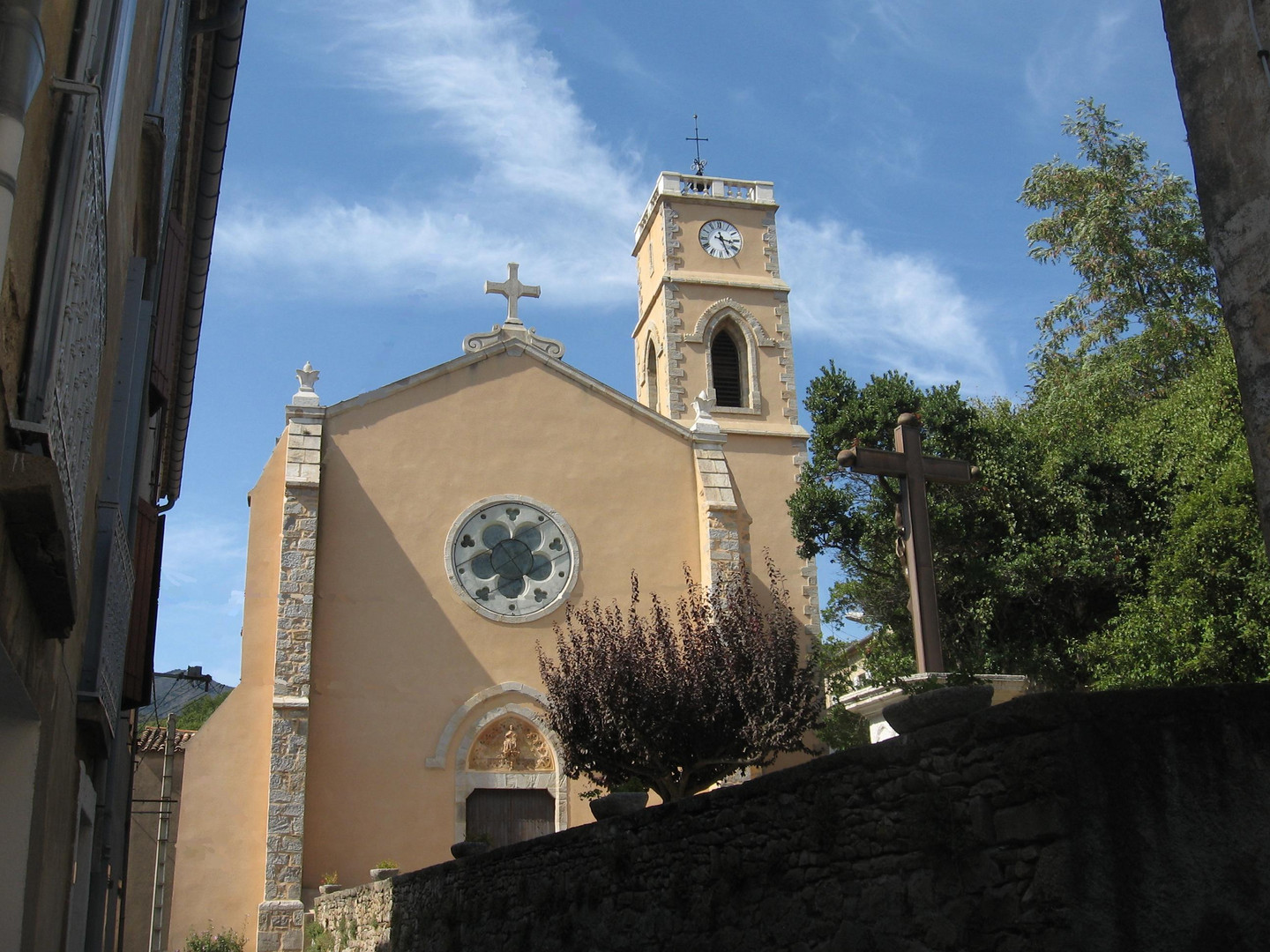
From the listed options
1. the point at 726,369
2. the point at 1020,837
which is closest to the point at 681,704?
the point at 1020,837

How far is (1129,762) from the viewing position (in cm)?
444

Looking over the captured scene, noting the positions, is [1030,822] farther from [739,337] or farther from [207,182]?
[739,337]

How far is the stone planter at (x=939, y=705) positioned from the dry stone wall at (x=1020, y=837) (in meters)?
0.08

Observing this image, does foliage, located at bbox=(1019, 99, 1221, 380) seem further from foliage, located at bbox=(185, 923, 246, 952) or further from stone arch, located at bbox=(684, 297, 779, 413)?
foliage, located at bbox=(185, 923, 246, 952)

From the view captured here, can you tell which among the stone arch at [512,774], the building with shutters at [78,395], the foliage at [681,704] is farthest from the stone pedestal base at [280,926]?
the building with shutters at [78,395]

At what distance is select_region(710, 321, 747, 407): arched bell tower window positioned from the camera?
25.8 m

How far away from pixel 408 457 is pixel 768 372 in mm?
8703

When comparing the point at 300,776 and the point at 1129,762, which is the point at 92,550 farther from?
the point at 300,776

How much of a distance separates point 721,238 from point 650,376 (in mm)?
3358

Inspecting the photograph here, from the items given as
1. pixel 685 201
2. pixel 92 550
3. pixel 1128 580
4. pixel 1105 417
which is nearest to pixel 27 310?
pixel 92 550

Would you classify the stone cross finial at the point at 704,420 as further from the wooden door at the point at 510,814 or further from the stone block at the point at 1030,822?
the stone block at the point at 1030,822

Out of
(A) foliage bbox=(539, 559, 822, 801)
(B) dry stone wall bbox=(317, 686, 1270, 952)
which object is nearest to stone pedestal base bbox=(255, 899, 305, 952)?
(A) foliage bbox=(539, 559, 822, 801)

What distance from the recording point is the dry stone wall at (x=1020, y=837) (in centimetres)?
429

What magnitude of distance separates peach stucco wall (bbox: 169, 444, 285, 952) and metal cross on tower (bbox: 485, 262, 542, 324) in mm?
6270
